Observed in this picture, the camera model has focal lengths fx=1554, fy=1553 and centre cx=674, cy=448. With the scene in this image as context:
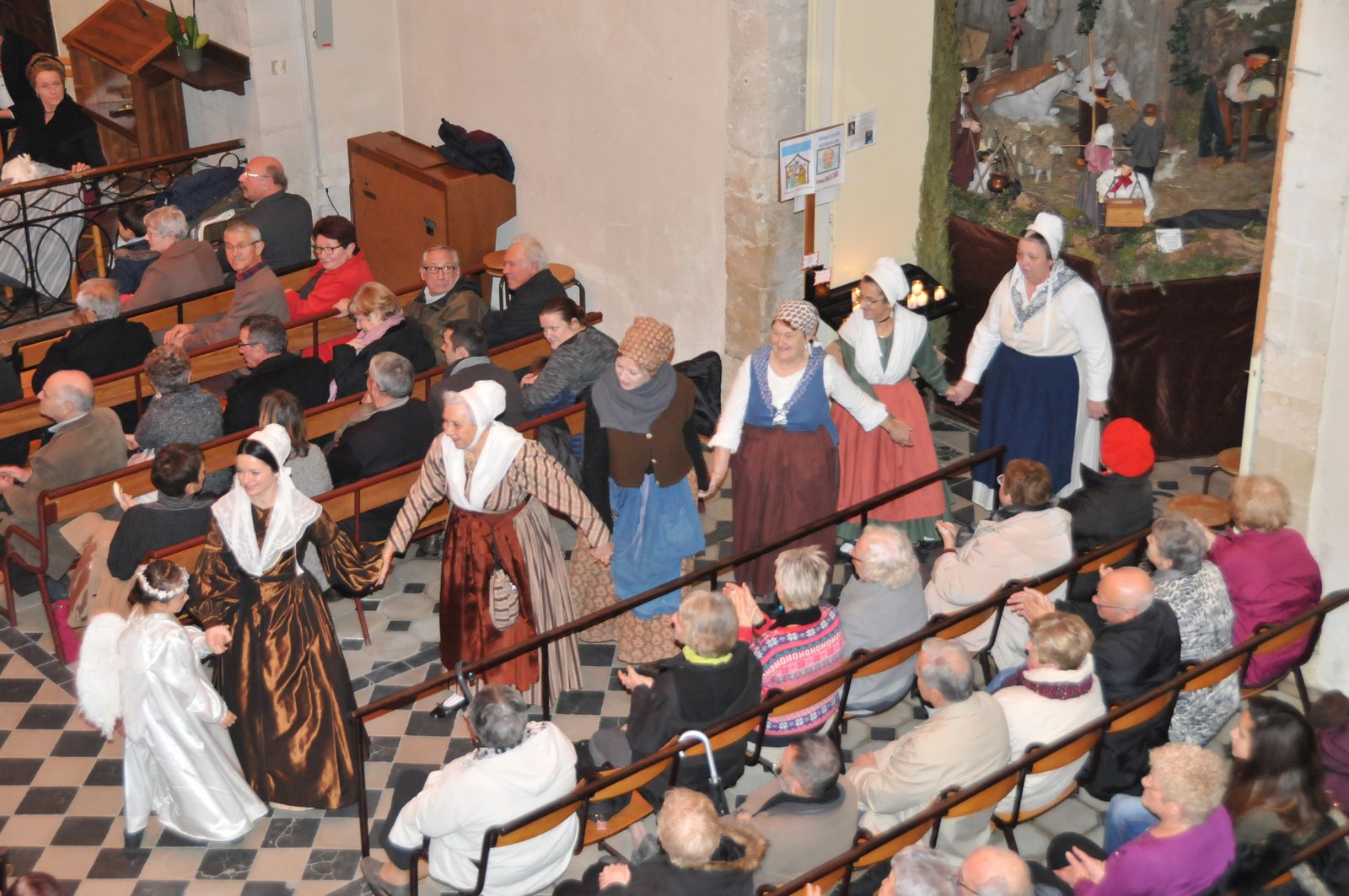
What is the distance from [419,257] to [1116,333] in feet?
15.5

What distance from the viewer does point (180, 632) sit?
5594mm

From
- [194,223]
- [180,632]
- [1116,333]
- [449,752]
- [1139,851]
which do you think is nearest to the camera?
[1139,851]

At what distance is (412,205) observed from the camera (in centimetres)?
1057

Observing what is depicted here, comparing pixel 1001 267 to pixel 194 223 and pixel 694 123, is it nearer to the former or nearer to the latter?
pixel 694 123

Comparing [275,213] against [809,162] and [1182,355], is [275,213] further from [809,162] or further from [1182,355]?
[1182,355]

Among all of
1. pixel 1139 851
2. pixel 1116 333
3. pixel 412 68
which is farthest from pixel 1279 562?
pixel 412 68

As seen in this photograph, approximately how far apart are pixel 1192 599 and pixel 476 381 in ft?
10.8

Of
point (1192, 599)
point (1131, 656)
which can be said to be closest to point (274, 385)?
point (1131, 656)

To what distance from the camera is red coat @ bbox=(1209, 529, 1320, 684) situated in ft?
20.0

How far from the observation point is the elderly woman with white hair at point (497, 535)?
6230 millimetres

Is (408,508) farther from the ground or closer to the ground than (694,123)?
closer to the ground

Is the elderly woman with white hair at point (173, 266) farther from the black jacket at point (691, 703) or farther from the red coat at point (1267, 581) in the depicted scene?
the red coat at point (1267, 581)

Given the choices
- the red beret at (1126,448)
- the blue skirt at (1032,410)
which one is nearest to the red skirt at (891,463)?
the blue skirt at (1032,410)

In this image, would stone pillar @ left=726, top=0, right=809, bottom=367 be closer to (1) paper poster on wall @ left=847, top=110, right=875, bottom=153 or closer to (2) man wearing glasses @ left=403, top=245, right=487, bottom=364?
(1) paper poster on wall @ left=847, top=110, right=875, bottom=153
